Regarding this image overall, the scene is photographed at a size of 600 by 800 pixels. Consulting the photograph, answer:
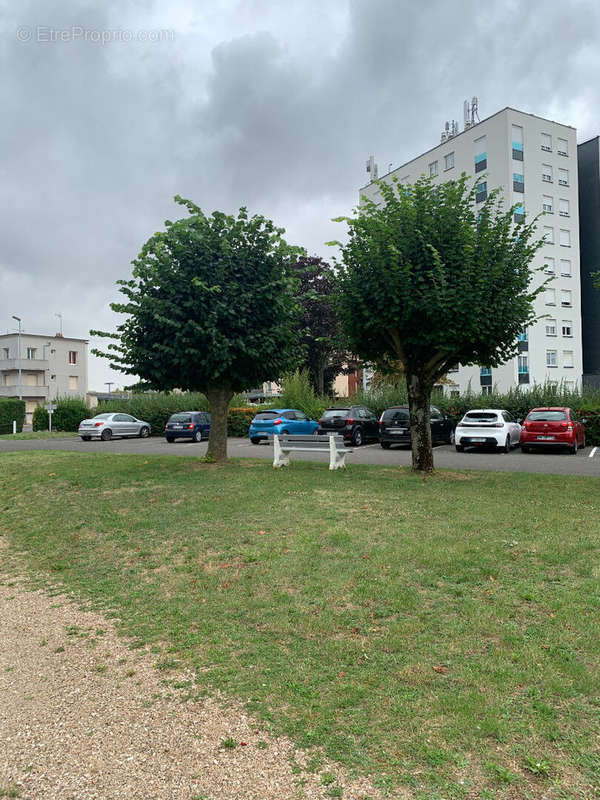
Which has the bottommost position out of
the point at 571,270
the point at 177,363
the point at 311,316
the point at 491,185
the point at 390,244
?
the point at 177,363

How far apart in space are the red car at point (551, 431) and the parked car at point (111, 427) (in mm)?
20595

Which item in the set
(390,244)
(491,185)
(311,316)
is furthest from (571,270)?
(390,244)

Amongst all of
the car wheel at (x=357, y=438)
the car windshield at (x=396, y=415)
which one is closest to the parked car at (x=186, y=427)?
the car wheel at (x=357, y=438)

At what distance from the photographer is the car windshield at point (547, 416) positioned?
19.7 m

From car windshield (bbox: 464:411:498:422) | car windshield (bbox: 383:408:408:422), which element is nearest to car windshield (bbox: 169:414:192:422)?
car windshield (bbox: 383:408:408:422)

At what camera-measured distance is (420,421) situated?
1234 cm

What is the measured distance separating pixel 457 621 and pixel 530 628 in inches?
19.6

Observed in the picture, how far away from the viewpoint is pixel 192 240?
12219 mm

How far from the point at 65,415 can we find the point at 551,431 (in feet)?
98.3

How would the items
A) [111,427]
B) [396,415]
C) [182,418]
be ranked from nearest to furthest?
1. [396,415]
2. [182,418]
3. [111,427]

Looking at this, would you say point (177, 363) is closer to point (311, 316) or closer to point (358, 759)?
point (358, 759)

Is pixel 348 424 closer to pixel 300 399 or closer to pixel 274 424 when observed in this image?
pixel 274 424

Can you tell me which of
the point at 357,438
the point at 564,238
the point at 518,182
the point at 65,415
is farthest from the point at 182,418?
the point at 564,238

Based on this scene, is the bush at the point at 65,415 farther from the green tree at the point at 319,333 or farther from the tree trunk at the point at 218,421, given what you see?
the tree trunk at the point at 218,421
